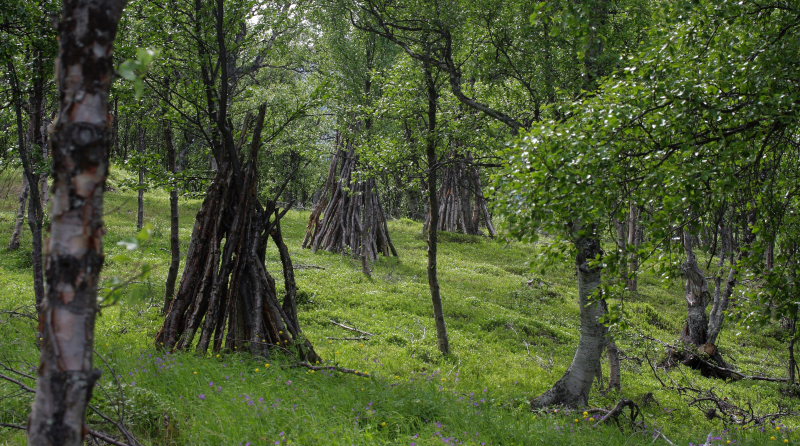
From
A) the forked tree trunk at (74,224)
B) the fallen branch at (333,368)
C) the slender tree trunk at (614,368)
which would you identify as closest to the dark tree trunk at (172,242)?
the fallen branch at (333,368)

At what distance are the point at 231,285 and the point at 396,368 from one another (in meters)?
3.05

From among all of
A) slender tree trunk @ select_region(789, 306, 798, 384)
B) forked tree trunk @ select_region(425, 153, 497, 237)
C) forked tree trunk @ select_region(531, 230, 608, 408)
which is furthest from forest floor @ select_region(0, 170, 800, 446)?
forked tree trunk @ select_region(425, 153, 497, 237)

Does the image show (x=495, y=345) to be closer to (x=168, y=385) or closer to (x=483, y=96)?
(x=483, y=96)

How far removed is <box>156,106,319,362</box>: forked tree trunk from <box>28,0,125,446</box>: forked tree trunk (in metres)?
5.78

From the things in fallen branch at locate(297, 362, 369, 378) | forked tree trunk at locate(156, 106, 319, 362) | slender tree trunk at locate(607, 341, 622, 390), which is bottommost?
slender tree trunk at locate(607, 341, 622, 390)

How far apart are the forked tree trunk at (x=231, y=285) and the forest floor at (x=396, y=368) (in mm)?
438

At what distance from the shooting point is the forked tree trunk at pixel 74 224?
1635mm

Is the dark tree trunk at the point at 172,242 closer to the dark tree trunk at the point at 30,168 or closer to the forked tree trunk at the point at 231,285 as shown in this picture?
the forked tree trunk at the point at 231,285

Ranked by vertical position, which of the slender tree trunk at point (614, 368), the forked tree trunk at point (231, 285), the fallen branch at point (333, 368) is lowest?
the slender tree trunk at point (614, 368)

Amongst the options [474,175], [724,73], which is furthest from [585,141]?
[474,175]

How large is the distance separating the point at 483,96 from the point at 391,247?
31.1 ft

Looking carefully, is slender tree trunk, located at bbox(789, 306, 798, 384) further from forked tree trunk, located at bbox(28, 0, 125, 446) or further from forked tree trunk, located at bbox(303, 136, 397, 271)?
forked tree trunk, located at bbox(303, 136, 397, 271)

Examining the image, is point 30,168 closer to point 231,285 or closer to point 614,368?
point 231,285

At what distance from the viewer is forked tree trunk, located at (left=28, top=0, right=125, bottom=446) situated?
5.36ft
